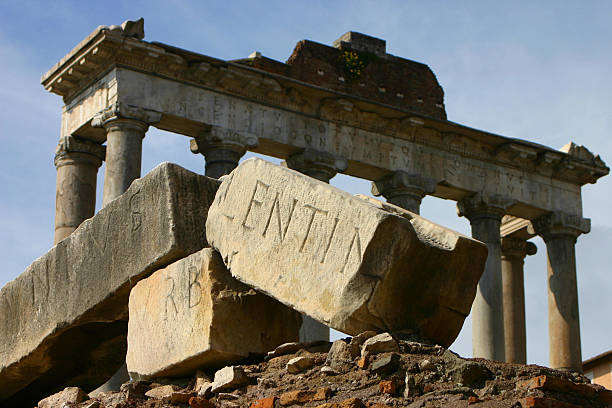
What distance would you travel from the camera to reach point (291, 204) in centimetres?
506

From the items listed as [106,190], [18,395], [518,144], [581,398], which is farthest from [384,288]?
[518,144]

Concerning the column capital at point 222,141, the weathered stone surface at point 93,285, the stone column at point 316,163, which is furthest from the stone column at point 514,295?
the weathered stone surface at point 93,285

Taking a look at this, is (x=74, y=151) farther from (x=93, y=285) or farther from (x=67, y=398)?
(x=67, y=398)

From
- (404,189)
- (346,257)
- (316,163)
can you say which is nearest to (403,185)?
(404,189)

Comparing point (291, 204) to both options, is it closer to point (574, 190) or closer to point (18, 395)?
point (18, 395)

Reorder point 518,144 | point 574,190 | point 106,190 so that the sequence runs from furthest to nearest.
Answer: point 574,190, point 518,144, point 106,190

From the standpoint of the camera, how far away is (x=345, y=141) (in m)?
20.2

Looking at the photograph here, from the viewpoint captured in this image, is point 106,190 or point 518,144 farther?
point 518,144

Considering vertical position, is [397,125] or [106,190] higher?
[397,125]

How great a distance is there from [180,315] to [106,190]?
11488 millimetres

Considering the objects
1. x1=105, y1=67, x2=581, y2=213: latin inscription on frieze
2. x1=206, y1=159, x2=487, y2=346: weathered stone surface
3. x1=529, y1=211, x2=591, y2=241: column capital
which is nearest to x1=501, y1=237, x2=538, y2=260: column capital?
x1=529, y1=211, x2=591, y2=241: column capital

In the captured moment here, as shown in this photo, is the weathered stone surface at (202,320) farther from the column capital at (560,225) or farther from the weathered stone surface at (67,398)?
the column capital at (560,225)

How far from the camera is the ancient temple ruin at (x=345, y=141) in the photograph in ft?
57.3

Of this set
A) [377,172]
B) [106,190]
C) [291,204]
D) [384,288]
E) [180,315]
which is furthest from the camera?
[377,172]
